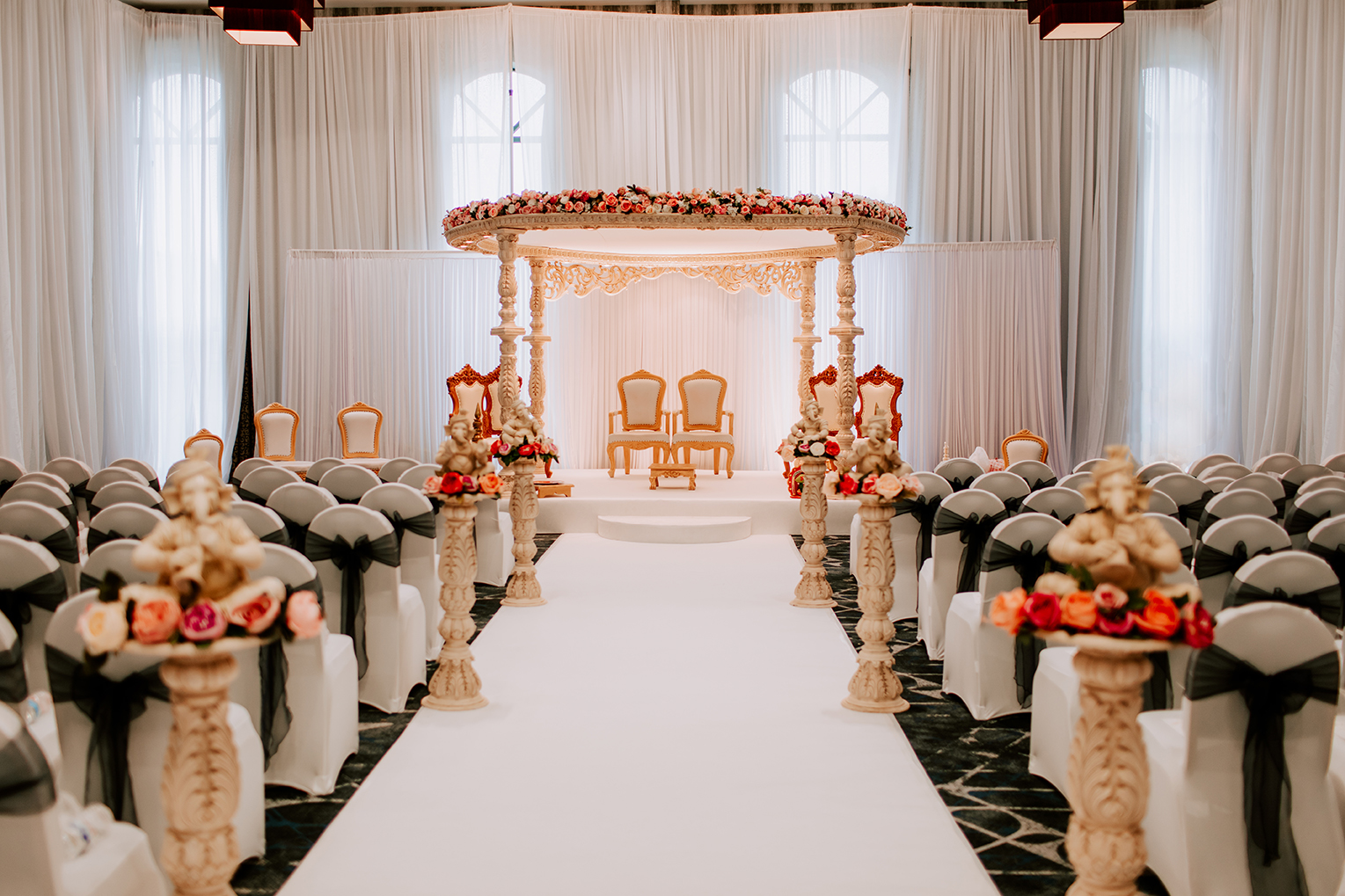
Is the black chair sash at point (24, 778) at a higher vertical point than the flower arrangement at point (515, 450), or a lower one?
lower

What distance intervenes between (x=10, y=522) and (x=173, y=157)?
33.2ft

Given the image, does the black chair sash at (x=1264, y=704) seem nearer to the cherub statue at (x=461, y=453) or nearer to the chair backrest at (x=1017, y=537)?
the chair backrest at (x=1017, y=537)

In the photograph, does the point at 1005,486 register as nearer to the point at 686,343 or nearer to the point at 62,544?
the point at 62,544

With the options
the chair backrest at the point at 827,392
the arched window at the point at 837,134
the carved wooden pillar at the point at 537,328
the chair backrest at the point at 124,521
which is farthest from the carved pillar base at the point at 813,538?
the arched window at the point at 837,134

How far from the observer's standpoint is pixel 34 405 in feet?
35.5

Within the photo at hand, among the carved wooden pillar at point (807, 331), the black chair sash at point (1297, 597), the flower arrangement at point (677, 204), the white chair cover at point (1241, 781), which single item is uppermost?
the flower arrangement at point (677, 204)

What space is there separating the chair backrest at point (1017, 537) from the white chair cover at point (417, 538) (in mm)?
2544

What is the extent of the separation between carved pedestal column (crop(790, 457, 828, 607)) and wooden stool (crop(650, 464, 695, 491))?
12.5ft

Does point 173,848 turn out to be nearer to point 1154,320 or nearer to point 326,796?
point 326,796

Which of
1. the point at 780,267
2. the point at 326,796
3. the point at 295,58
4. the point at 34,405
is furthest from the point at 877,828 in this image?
the point at 295,58

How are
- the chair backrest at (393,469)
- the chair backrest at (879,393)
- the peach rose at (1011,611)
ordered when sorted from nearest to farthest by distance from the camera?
the peach rose at (1011,611) → the chair backrest at (393,469) → the chair backrest at (879,393)

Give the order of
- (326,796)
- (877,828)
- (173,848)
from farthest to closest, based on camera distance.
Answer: (326,796) → (877,828) → (173,848)

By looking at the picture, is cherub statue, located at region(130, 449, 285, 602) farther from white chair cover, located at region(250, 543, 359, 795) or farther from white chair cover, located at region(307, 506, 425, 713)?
white chair cover, located at region(307, 506, 425, 713)

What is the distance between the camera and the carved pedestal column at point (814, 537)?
269 inches
